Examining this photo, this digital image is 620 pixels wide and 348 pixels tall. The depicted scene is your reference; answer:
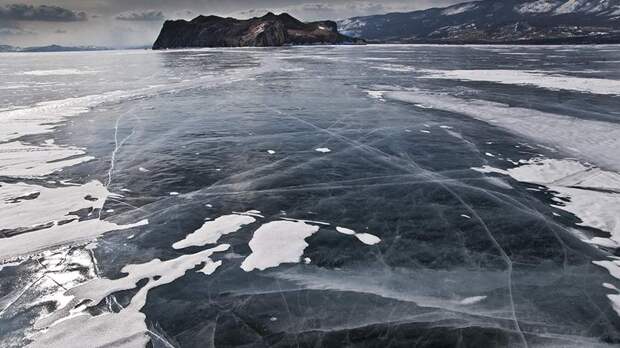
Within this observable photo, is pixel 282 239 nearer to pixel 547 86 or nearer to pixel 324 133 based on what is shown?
pixel 324 133

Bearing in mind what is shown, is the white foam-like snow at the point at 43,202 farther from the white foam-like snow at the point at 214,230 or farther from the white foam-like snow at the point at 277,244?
the white foam-like snow at the point at 277,244

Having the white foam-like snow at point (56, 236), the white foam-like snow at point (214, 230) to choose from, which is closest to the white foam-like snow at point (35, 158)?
the white foam-like snow at point (56, 236)

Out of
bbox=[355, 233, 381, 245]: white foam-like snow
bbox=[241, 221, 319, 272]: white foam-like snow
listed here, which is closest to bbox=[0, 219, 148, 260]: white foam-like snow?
bbox=[241, 221, 319, 272]: white foam-like snow

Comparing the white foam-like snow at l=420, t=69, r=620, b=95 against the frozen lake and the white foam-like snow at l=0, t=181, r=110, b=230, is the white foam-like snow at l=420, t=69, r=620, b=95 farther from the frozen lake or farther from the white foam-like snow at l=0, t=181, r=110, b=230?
the white foam-like snow at l=0, t=181, r=110, b=230

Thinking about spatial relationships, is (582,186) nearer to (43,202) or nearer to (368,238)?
(368,238)

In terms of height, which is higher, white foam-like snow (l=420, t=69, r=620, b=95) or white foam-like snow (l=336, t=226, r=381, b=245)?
white foam-like snow (l=420, t=69, r=620, b=95)
